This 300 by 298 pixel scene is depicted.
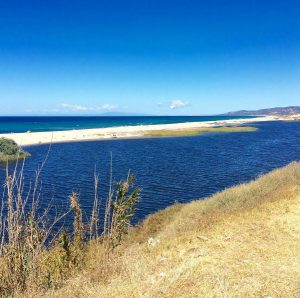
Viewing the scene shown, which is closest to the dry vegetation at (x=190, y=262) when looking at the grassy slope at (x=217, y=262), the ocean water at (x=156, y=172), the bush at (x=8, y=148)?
the grassy slope at (x=217, y=262)

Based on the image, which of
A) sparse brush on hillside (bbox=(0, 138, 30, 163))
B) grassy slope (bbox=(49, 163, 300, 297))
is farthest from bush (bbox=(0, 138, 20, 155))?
grassy slope (bbox=(49, 163, 300, 297))

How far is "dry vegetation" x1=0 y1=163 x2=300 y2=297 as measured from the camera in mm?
7492

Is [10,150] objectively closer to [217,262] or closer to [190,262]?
[190,262]

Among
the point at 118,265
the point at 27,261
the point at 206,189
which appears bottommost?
the point at 206,189

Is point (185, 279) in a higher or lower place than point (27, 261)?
lower

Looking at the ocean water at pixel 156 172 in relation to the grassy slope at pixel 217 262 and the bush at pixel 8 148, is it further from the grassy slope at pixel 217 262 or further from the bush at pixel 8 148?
the grassy slope at pixel 217 262

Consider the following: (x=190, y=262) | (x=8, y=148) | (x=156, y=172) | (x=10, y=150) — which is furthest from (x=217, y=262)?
(x=8, y=148)

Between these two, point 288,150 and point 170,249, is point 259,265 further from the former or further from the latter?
point 288,150

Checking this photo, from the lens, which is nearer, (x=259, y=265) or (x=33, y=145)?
(x=259, y=265)

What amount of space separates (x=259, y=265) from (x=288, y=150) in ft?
162

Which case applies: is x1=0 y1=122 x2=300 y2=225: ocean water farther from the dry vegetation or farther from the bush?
the dry vegetation

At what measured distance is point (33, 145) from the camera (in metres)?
67.8

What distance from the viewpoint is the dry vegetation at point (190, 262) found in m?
7.49

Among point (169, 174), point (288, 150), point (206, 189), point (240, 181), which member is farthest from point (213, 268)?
point (288, 150)
